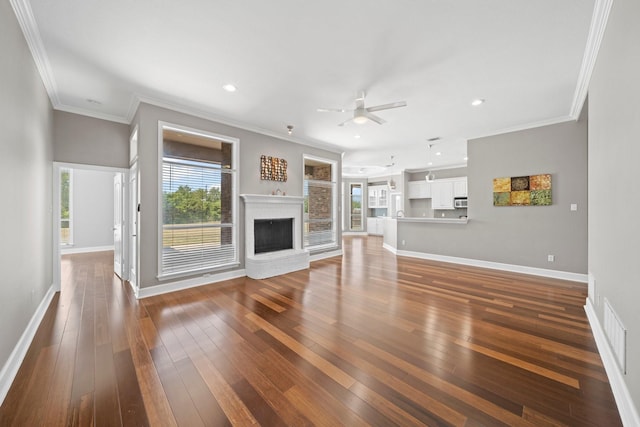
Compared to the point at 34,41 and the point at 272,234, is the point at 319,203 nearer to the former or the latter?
the point at 272,234

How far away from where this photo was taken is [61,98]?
366 centimetres

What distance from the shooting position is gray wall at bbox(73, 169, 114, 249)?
747cm

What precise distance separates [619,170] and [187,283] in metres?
5.09

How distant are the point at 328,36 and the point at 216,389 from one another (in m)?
3.12

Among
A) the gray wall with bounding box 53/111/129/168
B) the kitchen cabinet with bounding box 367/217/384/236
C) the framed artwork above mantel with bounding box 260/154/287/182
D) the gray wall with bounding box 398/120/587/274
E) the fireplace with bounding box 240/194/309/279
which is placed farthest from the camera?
the kitchen cabinet with bounding box 367/217/384/236

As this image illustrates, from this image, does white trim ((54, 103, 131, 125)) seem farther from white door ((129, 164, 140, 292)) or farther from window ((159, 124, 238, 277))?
window ((159, 124, 238, 277))

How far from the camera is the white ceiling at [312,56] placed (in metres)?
2.09

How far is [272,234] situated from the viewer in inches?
215

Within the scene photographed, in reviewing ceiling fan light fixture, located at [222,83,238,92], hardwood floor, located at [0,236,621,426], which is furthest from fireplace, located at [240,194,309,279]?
ceiling fan light fixture, located at [222,83,238,92]

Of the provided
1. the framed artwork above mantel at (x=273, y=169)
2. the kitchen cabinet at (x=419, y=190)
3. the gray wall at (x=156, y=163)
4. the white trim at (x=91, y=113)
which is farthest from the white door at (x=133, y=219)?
the kitchen cabinet at (x=419, y=190)

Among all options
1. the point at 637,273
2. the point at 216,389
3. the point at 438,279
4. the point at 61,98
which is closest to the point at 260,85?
the point at 61,98

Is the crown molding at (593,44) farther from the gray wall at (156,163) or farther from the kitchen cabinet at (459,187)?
the kitchen cabinet at (459,187)

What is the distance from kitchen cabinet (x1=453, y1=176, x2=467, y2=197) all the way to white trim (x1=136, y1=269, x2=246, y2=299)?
809 cm

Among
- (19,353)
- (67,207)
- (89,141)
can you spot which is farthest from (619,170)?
(67,207)
